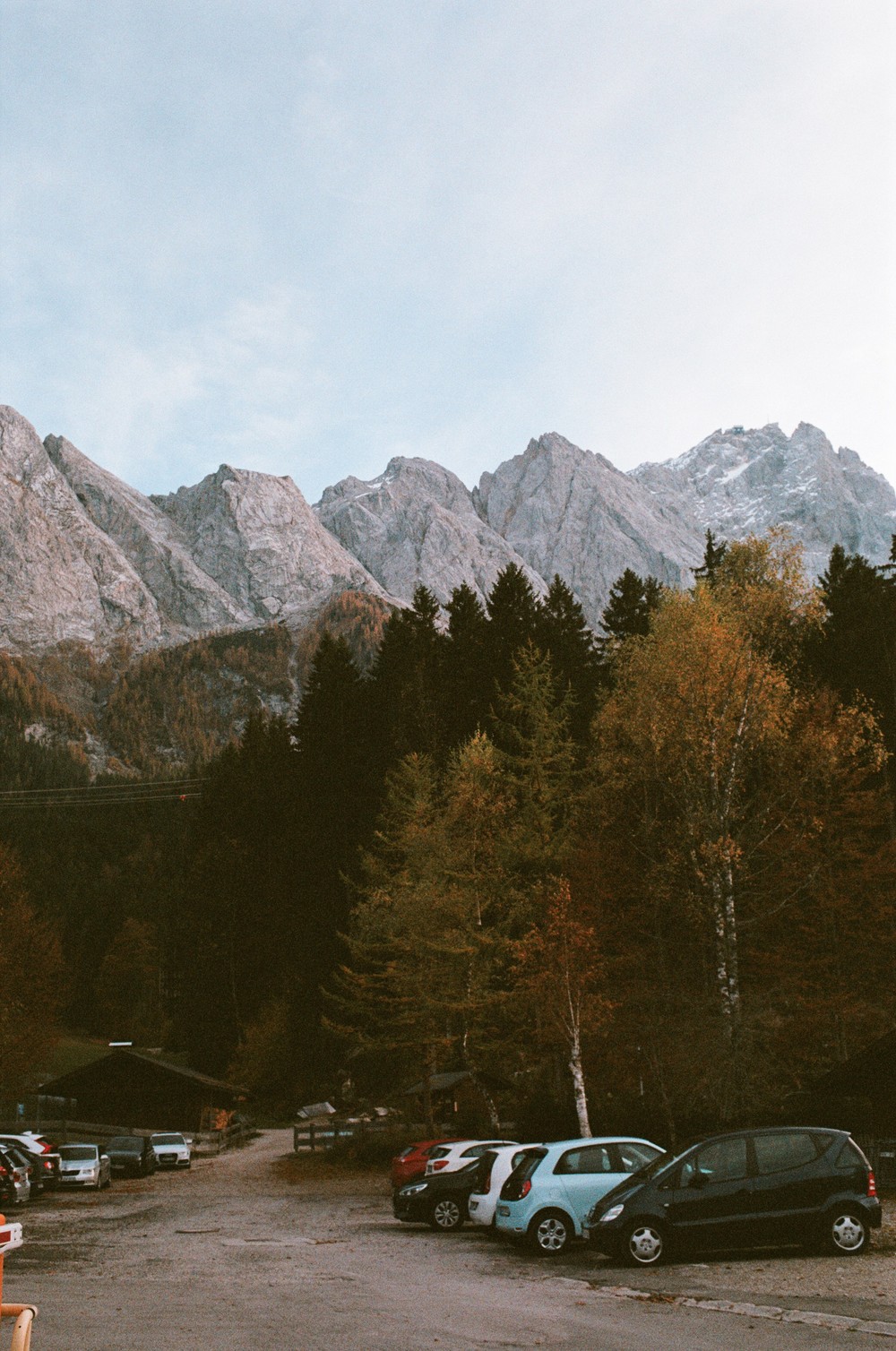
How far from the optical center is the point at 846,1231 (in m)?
15.3

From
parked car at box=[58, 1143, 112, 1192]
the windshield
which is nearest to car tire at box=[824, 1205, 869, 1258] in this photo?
the windshield

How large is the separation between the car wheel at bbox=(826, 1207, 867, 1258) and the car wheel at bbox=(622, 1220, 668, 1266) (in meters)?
2.33

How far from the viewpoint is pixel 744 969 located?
3356 centimetres

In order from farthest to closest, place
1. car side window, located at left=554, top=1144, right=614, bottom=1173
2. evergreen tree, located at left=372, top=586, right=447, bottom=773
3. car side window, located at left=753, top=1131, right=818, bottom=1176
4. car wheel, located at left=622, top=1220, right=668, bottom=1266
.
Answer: evergreen tree, located at left=372, top=586, right=447, bottom=773
car side window, located at left=554, top=1144, right=614, bottom=1173
car side window, located at left=753, top=1131, right=818, bottom=1176
car wheel, located at left=622, top=1220, right=668, bottom=1266

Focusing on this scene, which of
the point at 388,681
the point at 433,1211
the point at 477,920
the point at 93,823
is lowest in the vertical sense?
the point at 433,1211

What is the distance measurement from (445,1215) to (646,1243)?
7849 mm

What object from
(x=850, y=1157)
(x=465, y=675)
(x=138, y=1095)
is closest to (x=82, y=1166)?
(x=138, y=1095)

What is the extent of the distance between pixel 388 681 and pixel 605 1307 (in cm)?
5210

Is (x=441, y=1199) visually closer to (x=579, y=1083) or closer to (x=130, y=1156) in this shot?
(x=579, y=1083)

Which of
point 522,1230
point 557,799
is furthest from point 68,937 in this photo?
point 522,1230

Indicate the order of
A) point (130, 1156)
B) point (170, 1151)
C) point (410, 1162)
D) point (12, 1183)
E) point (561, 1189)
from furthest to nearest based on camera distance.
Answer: point (170, 1151) < point (130, 1156) < point (410, 1162) < point (12, 1183) < point (561, 1189)

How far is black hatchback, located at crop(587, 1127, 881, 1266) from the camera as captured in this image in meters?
15.3

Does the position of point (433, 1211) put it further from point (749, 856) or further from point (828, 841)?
point (828, 841)

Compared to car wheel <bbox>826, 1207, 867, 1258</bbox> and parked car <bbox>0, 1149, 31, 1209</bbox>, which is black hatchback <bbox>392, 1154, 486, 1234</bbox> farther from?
parked car <bbox>0, 1149, 31, 1209</bbox>
